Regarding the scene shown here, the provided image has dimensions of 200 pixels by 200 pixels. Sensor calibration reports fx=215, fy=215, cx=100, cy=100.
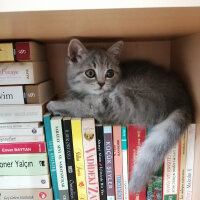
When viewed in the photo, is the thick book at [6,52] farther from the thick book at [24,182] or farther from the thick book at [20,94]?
the thick book at [24,182]

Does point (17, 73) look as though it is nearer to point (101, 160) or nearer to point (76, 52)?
point (76, 52)

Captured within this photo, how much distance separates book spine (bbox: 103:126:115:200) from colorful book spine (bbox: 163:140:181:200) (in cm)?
20

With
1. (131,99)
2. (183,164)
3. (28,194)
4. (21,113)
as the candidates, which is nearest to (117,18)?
(131,99)

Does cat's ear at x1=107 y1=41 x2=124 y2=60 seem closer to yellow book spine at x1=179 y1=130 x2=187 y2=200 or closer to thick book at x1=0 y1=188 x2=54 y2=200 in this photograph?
yellow book spine at x1=179 y1=130 x2=187 y2=200

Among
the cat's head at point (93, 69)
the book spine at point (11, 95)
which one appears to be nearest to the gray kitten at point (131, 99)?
the cat's head at point (93, 69)

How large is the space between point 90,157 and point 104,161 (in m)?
0.05

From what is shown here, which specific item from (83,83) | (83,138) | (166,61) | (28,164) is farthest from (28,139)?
(166,61)

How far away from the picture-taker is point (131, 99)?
80cm

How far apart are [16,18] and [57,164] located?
0.52m

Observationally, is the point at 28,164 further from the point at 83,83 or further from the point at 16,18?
the point at 16,18

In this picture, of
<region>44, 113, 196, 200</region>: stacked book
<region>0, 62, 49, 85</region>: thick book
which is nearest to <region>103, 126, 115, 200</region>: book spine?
<region>44, 113, 196, 200</region>: stacked book

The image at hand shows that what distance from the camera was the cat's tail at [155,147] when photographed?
0.72 metres

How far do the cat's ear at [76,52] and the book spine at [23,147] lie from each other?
38 cm

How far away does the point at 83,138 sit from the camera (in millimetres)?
762
